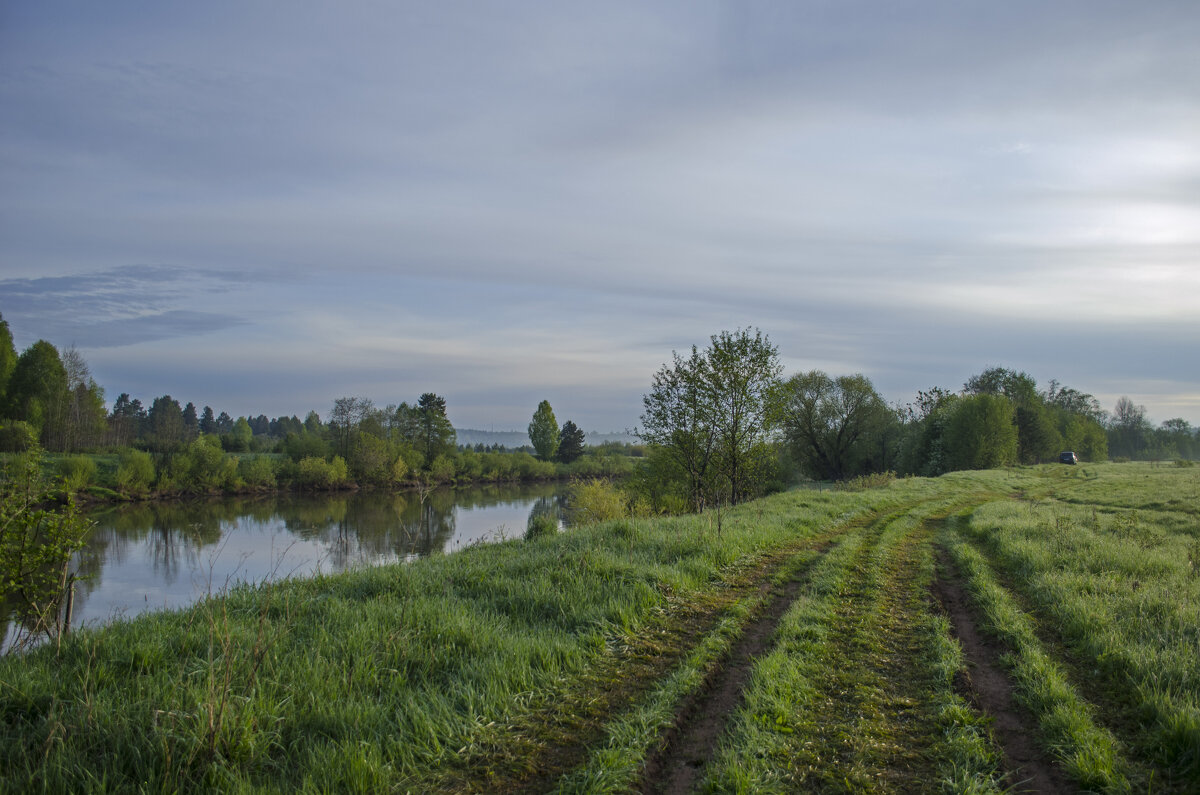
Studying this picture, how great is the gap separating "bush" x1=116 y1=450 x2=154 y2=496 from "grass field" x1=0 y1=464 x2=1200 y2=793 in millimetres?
53568

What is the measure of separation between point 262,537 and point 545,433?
65.2 m

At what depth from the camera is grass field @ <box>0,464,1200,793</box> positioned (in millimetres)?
3469

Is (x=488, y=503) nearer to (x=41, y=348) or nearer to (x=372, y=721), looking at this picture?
(x=41, y=348)

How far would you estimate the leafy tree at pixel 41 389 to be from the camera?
163 feet

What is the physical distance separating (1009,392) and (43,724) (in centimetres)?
8098

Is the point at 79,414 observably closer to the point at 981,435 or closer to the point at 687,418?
the point at 687,418

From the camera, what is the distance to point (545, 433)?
94.9 m

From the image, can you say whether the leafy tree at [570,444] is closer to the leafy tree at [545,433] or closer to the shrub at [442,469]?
the leafy tree at [545,433]

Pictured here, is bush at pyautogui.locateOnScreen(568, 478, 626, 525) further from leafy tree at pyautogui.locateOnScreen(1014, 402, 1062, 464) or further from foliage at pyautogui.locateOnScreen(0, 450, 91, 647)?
leafy tree at pyautogui.locateOnScreen(1014, 402, 1062, 464)

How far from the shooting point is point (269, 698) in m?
3.98

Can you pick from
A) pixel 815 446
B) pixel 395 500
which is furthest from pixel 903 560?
pixel 395 500

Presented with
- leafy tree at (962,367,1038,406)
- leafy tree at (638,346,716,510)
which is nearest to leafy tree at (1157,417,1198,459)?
leafy tree at (962,367,1038,406)

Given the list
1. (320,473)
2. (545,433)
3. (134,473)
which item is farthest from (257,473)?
(545,433)

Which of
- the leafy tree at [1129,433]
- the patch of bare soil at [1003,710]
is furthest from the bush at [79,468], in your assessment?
the leafy tree at [1129,433]
